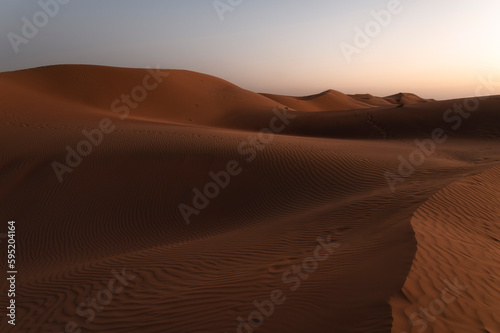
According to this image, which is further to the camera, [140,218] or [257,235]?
[140,218]

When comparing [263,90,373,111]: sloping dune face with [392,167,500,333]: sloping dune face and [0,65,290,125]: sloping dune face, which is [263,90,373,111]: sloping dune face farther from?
[392,167,500,333]: sloping dune face

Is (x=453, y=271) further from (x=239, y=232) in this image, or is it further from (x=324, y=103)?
(x=324, y=103)

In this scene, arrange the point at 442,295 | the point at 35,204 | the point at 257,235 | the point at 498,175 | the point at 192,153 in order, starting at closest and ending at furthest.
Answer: the point at 442,295 < the point at 257,235 < the point at 498,175 < the point at 35,204 < the point at 192,153

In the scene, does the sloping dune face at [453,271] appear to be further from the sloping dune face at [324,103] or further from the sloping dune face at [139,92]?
the sloping dune face at [324,103]

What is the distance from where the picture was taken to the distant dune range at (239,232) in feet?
12.9

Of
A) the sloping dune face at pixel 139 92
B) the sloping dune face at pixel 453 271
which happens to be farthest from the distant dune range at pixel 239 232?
the sloping dune face at pixel 139 92

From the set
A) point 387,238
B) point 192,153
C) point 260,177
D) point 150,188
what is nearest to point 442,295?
point 387,238

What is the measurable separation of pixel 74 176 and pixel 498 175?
1396 cm

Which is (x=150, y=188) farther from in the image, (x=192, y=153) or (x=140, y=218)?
(x=192, y=153)

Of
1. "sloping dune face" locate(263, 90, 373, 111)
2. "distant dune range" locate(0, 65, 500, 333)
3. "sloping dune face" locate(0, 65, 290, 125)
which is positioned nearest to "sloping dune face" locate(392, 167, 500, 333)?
"distant dune range" locate(0, 65, 500, 333)

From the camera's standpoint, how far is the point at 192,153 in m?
12.9

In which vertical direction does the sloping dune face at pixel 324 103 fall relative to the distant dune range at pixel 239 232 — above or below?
above

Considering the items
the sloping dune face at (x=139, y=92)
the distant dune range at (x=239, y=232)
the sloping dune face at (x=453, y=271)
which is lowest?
the sloping dune face at (x=453, y=271)

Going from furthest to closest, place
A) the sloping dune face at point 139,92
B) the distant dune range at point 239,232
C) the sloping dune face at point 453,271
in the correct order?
the sloping dune face at point 139,92
the distant dune range at point 239,232
the sloping dune face at point 453,271
